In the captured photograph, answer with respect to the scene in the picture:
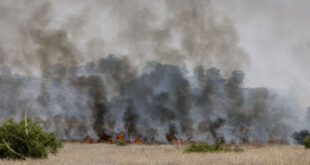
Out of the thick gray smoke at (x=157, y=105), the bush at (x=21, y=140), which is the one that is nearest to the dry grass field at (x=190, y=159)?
the bush at (x=21, y=140)

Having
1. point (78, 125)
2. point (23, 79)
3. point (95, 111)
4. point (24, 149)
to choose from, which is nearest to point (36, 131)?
point (24, 149)

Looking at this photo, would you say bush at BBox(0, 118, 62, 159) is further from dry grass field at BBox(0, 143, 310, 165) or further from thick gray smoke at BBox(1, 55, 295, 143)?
thick gray smoke at BBox(1, 55, 295, 143)

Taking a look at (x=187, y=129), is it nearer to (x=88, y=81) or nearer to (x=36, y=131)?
(x=88, y=81)

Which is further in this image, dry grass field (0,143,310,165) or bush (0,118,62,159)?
bush (0,118,62,159)

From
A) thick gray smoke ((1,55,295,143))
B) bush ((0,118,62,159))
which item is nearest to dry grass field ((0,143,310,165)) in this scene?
bush ((0,118,62,159))

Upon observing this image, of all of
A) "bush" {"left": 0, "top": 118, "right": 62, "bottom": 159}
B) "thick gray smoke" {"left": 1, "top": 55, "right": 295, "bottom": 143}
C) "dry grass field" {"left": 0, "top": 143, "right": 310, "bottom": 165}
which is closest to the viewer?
"dry grass field" {"left": 0, "top": 143, "right": 310, "bottom": 165}

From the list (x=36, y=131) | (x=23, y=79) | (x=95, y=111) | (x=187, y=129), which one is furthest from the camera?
(x=23, y=79)

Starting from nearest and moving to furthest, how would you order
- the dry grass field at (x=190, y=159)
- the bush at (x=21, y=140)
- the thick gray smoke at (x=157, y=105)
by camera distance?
the dry grass field at (x=190, y=159) → the bush at (x=21, y=140) → the thick gray smoke at (x=157, y=105)

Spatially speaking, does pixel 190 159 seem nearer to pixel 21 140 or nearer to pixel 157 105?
pixel 21 140

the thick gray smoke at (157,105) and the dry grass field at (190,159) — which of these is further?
the thick gray smoke at (157,105)

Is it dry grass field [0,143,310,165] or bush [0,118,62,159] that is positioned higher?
bush [0,118,62,159]

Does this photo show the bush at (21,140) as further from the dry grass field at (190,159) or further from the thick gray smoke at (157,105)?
A: the thick gray smoke at (157,105)

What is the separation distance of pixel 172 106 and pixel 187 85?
23.7 ft

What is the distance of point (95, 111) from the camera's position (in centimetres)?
5766
